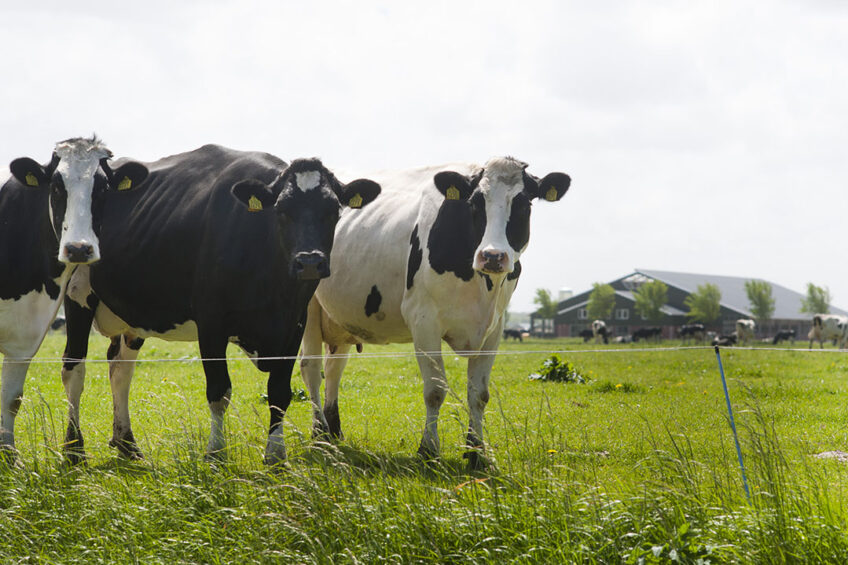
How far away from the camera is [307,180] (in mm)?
7180

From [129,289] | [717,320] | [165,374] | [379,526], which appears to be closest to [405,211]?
[129,289]

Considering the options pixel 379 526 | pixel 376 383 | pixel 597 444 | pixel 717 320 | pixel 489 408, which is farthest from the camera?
pixel 717 320

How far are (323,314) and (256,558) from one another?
200 inches

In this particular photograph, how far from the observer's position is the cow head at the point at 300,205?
22.6ft

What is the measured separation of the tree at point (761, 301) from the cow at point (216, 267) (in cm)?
9433

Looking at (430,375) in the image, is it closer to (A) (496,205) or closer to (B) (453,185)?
(A) (496,205)

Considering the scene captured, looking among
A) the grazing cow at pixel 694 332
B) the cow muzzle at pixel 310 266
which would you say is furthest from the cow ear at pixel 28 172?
the grazing cow at pixel 694 332

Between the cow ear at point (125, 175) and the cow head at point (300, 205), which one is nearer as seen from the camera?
the cow head at point (300, 205)

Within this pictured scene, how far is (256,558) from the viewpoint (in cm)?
487

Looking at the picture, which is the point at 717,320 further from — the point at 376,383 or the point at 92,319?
the point at 92,319

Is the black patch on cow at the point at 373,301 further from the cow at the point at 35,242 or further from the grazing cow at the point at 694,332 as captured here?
the grazing cow at the point at 694,332

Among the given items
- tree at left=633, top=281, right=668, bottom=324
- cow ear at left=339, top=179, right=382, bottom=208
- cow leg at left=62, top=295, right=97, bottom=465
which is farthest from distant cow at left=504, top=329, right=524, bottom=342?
cow ear at left=339, top=179, right=382, bottom=208

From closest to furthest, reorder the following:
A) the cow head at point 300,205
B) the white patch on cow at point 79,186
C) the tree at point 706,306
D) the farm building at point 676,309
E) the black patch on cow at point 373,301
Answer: the white patch on cow at point 79,186
the cow head at point 300,205
the black patch on cow at point 373,301
the tree at point 706,306
the farm building at point 676,309

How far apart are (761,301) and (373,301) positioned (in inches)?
3690
